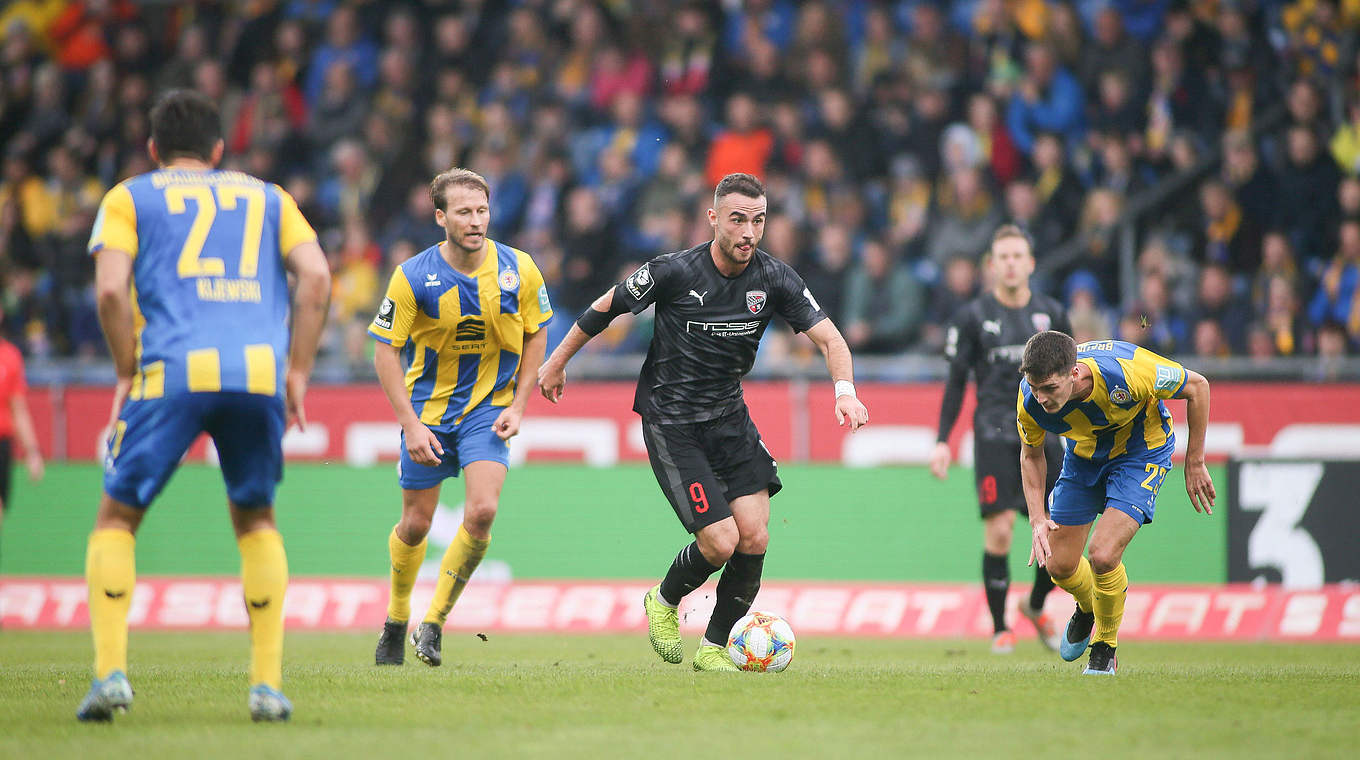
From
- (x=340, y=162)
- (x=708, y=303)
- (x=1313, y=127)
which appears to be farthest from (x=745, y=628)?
(x=340, y=162)

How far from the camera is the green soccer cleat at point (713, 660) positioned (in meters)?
7.85

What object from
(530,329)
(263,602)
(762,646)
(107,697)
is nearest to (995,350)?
(762,646)

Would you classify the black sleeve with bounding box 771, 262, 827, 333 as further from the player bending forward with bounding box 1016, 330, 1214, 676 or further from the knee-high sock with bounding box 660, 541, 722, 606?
the knee-high sock with bounding box 660, 541, 722, 606

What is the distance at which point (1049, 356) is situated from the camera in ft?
23.5

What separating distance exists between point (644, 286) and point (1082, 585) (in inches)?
122

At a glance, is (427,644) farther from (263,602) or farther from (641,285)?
(263,602)

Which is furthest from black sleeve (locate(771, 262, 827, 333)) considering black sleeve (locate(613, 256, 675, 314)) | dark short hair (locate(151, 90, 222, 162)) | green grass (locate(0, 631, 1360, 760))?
dark short hair (locate(151, 90, 222, 162))

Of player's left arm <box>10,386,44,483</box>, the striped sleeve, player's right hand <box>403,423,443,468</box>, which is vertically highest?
the striped sleeve

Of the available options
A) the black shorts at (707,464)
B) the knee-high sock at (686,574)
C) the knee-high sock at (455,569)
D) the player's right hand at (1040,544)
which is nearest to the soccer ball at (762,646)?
the knee-high sock at (686,574)

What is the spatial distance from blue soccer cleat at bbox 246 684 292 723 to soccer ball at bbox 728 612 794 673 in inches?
113

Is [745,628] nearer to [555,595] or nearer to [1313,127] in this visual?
[555,595]

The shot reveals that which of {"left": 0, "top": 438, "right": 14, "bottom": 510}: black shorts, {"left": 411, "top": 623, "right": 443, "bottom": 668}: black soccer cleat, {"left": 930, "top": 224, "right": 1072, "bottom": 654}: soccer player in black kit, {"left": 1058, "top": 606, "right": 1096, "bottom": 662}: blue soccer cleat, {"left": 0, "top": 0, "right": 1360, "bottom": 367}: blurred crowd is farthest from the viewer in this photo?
{"left": 0, "top": 0, "right": 1360, "bottom": 367}: blurred crowd

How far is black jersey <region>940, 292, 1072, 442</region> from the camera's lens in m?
10.5

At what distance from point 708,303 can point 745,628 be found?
5.89ft
